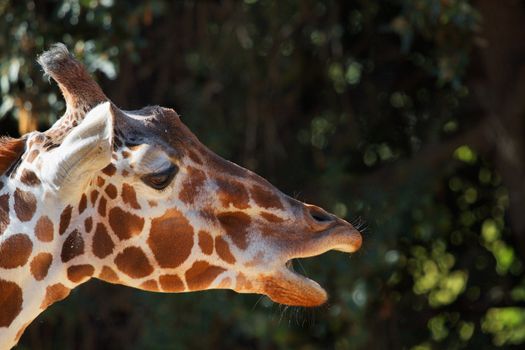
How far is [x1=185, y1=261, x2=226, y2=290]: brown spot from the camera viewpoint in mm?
2902

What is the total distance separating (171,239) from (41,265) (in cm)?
32

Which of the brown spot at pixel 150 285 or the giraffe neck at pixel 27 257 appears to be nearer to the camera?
the giraffe neck at pixel 27 257

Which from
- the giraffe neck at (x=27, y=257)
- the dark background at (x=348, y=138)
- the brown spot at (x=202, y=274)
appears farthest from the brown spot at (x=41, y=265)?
the dark background at (x=348, y=138)

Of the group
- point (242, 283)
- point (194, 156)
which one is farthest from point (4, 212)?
point (242, 283)

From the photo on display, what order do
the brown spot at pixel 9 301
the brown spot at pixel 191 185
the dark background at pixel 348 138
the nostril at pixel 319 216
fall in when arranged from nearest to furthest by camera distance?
the brown spot at pixel 9 301
the brown spot at pixel 191 185
the nostril at pixel 319 216
the dark background at pixel 348 138

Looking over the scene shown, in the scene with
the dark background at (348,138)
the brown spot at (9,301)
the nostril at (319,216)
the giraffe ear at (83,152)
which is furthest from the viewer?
the dark background at (348,138)

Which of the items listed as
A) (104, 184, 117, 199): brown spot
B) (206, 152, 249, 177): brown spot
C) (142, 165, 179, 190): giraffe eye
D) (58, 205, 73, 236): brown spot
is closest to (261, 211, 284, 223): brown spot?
(206, 152, 249, 177): brown spot

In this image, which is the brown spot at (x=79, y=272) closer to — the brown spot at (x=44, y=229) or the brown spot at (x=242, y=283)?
the brown spot at (x=44, y=229)

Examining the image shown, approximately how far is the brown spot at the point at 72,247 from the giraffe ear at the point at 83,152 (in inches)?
5.8

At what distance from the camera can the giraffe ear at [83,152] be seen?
264cm

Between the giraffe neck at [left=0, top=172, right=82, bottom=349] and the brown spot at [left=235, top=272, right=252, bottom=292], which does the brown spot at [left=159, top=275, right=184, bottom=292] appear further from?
the giraffe neck at [left=0, top=172, right=82, bottom=349]

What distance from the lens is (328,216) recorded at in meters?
2.99

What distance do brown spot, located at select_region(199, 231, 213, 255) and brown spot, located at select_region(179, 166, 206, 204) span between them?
0.09 metres

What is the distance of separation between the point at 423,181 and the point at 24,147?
12.8 feet
